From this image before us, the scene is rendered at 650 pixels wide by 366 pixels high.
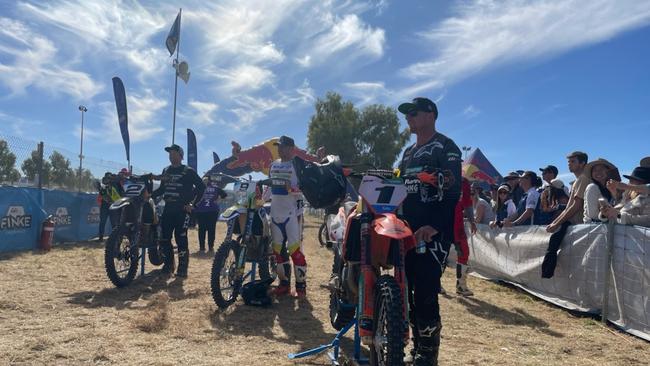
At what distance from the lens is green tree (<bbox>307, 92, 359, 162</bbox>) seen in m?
43.1

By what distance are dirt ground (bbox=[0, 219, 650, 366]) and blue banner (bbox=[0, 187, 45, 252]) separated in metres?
3.18

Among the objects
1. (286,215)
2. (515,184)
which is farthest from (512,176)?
(286,215)

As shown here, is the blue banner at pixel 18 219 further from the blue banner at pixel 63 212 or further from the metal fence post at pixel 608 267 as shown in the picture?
the metal fence post at pixel 608 267

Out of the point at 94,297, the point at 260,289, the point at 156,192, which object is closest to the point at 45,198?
the point at 156,192

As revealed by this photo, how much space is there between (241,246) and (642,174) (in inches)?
192

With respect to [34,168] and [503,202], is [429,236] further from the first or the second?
[34,168]

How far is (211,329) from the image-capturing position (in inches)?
171

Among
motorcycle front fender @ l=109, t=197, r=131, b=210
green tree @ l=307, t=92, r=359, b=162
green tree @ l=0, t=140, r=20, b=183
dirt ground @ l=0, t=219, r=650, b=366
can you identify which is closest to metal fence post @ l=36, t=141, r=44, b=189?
green tree @ l=0, t=140, r=20, b=183

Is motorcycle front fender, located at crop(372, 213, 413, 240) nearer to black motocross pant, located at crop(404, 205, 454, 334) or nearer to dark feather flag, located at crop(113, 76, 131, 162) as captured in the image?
black motocross pant, located at crop(404, 205, 454, 334)

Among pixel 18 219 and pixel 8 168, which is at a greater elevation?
pixel 8 168

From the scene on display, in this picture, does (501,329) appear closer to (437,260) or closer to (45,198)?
(437,260)

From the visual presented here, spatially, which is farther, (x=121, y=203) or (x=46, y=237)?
(x=46, y=237)

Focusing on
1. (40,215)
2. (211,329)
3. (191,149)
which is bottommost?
(211,329)

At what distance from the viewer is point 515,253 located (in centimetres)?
749
